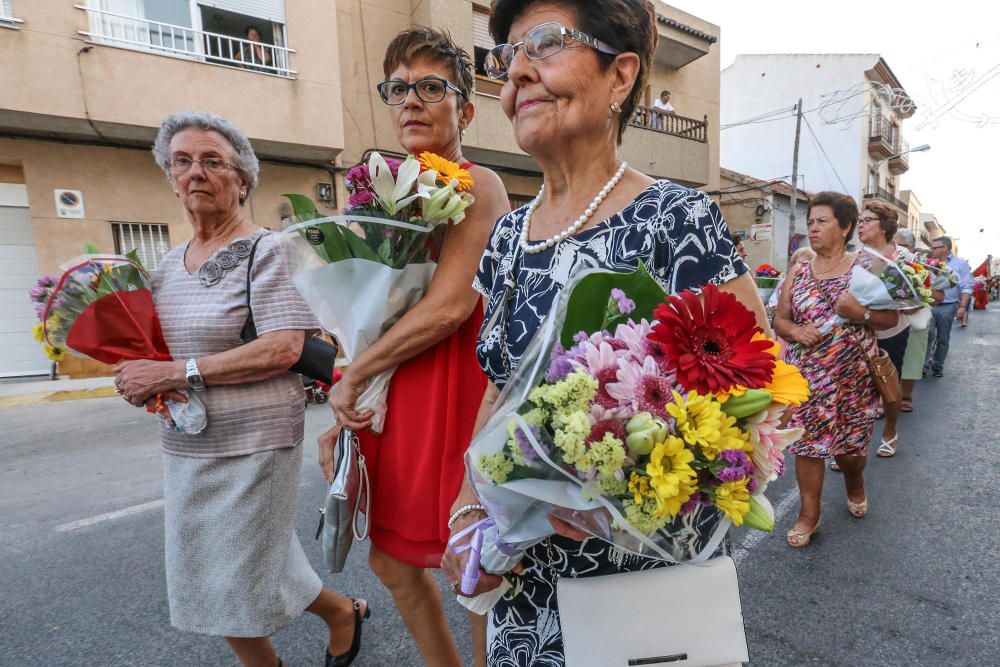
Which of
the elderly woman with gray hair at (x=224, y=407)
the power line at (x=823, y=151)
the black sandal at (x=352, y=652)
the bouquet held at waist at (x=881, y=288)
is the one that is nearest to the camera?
the elderly woman with gray hair at (x=224, y=407)

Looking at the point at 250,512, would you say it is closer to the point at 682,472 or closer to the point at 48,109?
the point at 682,472

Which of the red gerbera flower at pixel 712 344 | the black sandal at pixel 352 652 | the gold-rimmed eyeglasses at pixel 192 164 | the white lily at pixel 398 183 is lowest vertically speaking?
the black sandal at pixel 352 652

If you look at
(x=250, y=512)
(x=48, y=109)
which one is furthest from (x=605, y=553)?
(x=48, y=109)

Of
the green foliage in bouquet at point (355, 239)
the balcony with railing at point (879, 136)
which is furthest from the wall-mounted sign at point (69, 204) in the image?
the balcony with railing at point (879, 136)

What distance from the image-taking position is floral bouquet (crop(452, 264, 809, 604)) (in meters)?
0.84

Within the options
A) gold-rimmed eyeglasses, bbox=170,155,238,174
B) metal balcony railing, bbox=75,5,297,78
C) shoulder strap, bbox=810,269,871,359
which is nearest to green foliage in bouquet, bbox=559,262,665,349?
gold-rimmed eyeglasses, bbox=170,155,238,174

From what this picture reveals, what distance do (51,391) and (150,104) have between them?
479 cm

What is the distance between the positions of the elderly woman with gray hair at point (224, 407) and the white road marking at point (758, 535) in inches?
90.2

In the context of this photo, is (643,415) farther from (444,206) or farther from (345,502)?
(345,502)

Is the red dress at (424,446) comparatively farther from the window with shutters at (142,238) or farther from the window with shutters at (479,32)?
the window with shutters at (479,32)

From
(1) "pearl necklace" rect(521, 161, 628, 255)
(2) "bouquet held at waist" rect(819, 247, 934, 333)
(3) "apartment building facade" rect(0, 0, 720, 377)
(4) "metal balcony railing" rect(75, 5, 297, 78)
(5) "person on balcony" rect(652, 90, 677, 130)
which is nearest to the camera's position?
(1) "pearl necklace" rect(521, 161, 628, 255)

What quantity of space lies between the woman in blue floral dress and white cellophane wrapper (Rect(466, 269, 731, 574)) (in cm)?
22

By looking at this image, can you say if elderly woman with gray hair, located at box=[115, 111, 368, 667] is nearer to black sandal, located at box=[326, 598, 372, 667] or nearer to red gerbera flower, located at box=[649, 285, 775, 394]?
black sandal, located at box=[326, 598, 372, 667]

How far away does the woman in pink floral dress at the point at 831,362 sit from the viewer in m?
3.29
